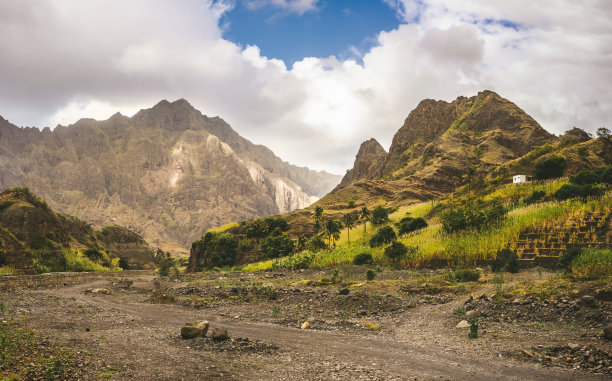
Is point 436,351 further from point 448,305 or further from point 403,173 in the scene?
point 403,173

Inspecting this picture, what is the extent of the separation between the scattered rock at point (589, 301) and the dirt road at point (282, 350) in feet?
15.8

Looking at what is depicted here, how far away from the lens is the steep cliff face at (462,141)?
132 m

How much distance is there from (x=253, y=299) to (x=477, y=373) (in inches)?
661

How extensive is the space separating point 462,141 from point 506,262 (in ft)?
459

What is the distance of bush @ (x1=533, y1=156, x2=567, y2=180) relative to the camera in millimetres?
57938

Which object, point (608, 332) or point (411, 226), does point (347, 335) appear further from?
point (411, 226)

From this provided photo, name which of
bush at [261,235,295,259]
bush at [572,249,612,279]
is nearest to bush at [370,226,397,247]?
bush at [572,249,612,279]

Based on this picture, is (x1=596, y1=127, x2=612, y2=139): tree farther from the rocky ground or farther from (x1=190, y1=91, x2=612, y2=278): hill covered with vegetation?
the rocky ground

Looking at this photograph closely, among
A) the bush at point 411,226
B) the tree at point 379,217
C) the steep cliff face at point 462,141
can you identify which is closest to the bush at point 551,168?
the tree at point 379,217

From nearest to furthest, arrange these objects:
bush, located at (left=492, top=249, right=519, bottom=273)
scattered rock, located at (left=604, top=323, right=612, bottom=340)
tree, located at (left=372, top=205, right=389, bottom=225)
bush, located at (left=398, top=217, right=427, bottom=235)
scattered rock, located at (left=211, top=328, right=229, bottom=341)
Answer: scattered rock, located at (left=604, top=323, right=612, bottom=340) < scattered rock, located at (left=211, top=328, right=229, bottom=341) < bush, located at (left=492, top=249, right=519, bottom=273) < bush, located at (left=398, top=217, right=427, bottom=235) < tree, located at (left=372, top=205, right=389, bottom=225)

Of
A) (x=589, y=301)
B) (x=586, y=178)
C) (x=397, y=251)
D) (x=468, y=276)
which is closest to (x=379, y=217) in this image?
(x=397, y=251)

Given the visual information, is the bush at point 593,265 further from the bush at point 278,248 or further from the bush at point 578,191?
the bush at point 278,248

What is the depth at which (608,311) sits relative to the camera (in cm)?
→ 1285

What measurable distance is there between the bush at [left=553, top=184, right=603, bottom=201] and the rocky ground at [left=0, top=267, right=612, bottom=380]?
64.9 ft
